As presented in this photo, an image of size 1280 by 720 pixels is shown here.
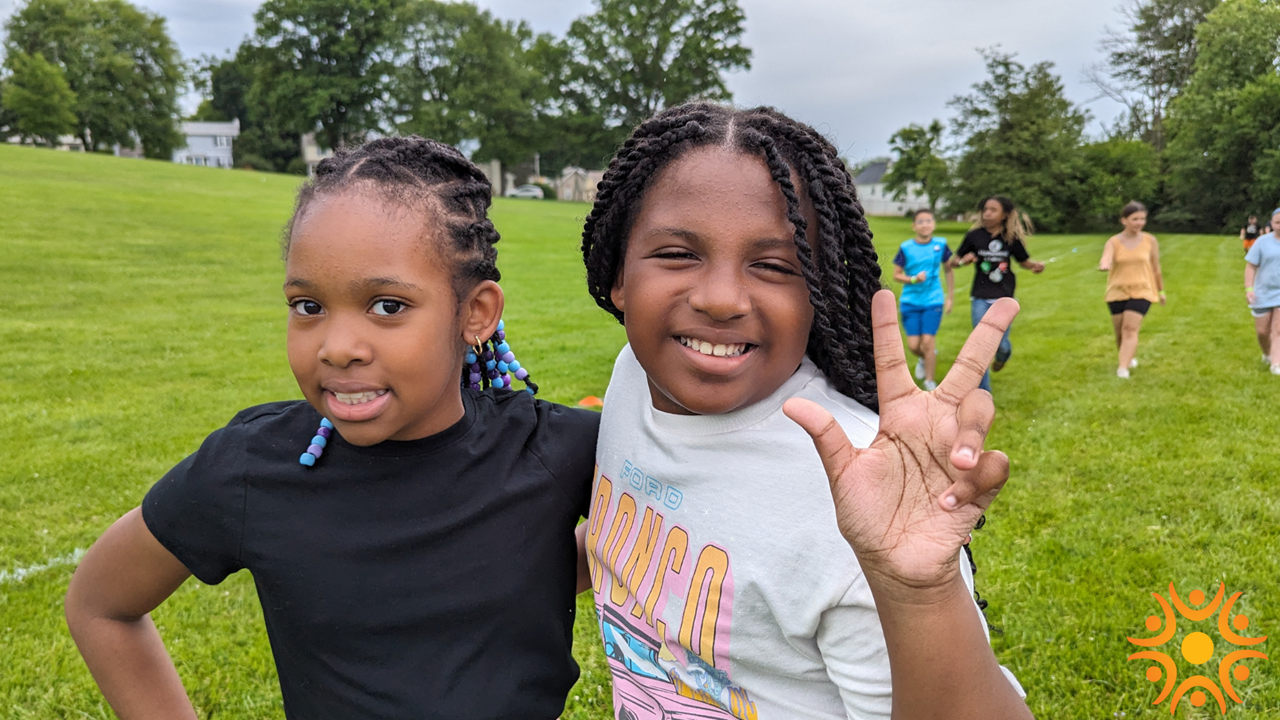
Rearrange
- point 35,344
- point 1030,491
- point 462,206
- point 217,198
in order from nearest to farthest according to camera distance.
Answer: point 462,206 → point 1030,491 → point 35,344 → point 217,198

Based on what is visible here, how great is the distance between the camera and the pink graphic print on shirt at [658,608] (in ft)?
4.57

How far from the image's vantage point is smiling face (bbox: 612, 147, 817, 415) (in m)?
1.36

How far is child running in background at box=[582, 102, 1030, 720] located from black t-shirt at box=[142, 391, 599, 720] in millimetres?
236

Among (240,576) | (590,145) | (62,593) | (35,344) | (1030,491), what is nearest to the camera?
(62,593)

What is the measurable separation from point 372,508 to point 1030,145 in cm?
4074

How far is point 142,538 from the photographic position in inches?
62.2

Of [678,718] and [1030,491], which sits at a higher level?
[678,718]

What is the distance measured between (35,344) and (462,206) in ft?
31.1

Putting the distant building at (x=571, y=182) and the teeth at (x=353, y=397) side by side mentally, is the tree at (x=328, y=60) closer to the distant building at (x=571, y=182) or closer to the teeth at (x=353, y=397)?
the distant building at (x=571, y=182)

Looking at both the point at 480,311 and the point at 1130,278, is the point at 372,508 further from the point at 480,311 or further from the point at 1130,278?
the point at 1130,278

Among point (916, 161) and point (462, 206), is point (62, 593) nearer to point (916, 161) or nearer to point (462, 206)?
point (462, 206)

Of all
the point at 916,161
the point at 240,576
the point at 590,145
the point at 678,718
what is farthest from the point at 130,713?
the point at 590,145

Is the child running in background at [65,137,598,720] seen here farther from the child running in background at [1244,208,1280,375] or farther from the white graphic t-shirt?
the child running in background at [1244,208,1280,375]

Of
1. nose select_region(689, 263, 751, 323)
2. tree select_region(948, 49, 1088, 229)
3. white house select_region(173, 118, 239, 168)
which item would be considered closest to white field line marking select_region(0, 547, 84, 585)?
nose select_region(689, 263, 751, 323)
